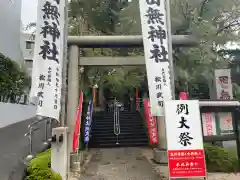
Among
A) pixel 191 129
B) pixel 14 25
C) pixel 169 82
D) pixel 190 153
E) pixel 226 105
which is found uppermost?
pixel 14 25

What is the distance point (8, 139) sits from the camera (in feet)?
40.9

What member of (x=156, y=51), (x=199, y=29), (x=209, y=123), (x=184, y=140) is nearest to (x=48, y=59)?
(x=156, y=51)

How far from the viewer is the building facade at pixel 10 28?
20359 mm

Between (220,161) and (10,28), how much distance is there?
2117cm

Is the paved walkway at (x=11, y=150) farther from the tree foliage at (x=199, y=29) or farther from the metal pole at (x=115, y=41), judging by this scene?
the tree foliage at (x=199, y=29)

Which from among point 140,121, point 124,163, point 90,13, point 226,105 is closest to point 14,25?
point 90,13

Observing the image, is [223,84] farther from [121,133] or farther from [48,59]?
[48,59]

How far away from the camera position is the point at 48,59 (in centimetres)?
636

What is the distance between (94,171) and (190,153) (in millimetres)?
3212

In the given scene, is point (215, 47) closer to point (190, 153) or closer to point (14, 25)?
point (190, 153)

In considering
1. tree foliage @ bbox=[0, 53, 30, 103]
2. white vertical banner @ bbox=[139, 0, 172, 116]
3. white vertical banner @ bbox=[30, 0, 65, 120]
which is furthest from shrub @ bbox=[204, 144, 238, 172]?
tree foliage @ bbox=[0, 53, 30, 103]

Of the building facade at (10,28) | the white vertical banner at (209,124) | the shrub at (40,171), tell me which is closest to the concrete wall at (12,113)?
the building facade at (10,28)

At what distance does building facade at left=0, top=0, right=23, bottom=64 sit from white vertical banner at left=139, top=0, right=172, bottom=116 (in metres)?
16.4

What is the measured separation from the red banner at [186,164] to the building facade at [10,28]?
59.2ft
